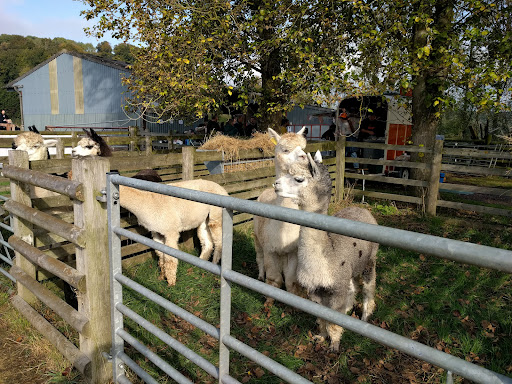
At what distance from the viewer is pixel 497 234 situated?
6.43 metres

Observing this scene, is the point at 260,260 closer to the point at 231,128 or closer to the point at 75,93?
the point at 231,128

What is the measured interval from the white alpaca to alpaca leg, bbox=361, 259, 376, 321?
7.17 feet

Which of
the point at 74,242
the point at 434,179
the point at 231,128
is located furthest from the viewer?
the point at 231,128

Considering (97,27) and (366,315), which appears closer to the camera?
(366,315)

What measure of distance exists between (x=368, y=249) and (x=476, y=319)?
1.37 meters

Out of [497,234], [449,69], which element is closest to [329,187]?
[497,234]

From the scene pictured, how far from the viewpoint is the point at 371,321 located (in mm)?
3811

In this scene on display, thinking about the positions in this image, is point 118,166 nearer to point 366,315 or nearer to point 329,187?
point 329,187

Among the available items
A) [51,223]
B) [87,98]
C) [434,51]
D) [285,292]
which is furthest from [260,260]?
[87,98]

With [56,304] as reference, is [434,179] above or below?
above

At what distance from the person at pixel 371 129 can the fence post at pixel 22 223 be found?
10701 millimetres

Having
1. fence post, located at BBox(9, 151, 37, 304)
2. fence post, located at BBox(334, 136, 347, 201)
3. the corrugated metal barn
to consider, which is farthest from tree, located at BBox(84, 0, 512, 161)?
the corrugated metal barn

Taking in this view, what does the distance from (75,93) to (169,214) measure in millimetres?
25198

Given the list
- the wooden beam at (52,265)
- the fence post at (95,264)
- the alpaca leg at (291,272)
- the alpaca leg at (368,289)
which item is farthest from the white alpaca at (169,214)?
the alpaca leg at (368,289)
